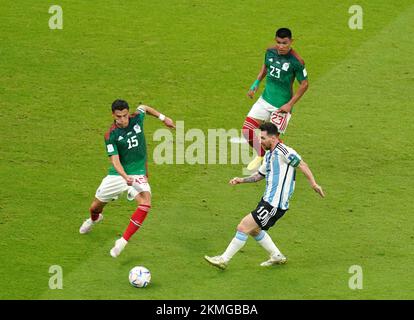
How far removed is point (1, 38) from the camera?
79.2ft

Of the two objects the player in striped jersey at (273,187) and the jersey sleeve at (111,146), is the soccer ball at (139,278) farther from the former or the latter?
the jersey sleeve at (111,146)

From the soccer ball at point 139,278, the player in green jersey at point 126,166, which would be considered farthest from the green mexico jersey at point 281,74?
the soccer ball at point 139,278

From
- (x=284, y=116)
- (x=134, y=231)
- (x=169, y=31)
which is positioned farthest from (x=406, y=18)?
(x=134, y=231)

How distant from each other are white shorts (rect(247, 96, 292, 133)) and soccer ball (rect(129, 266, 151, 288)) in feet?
15.2

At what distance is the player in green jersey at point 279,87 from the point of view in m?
18.4

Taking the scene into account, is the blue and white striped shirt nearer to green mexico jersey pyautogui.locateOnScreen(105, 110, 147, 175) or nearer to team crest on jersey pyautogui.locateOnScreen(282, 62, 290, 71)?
green mexico jersey pyautogui.locateOnScreen(105, 110, 147, 175)

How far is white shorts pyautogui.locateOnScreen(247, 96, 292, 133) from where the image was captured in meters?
18.8

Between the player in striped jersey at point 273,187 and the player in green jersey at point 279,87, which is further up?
the player in green jersey at point 279,87

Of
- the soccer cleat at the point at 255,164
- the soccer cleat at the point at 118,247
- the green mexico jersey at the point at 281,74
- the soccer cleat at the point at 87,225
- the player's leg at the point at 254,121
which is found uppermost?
the green mexico jersey at the point at 281,74

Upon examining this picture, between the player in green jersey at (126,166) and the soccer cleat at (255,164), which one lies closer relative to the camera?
the player in green jersey at (126,166)

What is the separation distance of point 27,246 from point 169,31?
9.34 m

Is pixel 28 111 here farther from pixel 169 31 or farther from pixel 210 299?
pixel 210 299
